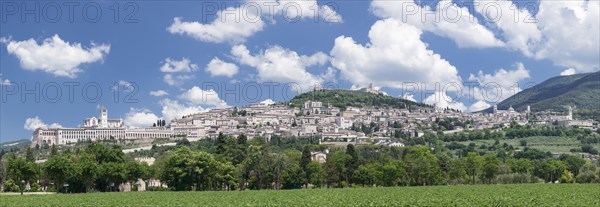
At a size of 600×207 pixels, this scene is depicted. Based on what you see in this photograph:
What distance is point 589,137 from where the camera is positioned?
632 ft

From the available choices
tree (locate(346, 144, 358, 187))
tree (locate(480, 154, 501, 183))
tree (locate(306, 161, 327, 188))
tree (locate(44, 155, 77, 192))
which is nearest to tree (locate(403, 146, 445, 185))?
tree (locate(480, 154, 501, 183))

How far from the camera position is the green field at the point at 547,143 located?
17400cm

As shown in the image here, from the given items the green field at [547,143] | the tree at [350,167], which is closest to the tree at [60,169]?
the tree at [350,167]

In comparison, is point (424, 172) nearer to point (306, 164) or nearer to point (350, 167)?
point (350, 167)

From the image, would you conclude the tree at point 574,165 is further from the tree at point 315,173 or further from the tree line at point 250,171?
the tree at point 315,173

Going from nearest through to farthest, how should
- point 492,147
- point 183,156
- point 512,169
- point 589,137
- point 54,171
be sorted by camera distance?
1. point 54,171
2. point 183,156
3. point 512,169
4. point 492,147
5. point 589,137

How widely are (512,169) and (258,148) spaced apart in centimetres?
4724

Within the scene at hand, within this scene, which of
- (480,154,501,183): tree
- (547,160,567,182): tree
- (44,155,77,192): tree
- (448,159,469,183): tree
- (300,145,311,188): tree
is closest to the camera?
(44,155,77,192): tree

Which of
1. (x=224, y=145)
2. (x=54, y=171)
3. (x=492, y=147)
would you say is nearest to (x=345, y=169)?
(x=224, y=145)

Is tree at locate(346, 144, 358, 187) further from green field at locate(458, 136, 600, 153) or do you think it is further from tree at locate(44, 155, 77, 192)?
green field at locate(458, 136, 600, 153)

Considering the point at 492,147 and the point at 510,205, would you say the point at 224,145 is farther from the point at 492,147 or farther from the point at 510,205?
the point at 492,147

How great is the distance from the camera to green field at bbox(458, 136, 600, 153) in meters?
174

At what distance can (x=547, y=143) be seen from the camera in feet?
611

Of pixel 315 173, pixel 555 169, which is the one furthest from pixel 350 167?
pixel 555 169
